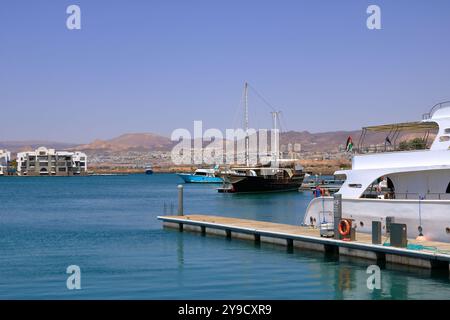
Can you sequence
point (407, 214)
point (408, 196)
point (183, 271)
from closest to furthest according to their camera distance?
point (183, 271) < point (407, 214) < point (408, 196)

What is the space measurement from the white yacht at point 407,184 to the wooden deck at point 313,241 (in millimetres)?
811

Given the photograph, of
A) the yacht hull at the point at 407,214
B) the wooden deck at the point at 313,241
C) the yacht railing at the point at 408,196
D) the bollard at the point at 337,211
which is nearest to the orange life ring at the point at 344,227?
the bollard at the point at 337,211

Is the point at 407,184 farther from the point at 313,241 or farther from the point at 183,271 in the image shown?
the point at 183,271

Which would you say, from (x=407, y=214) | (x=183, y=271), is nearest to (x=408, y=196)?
(x=407, y=214)

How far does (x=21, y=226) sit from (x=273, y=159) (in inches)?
3364

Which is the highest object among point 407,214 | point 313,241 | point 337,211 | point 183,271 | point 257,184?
point 337,211

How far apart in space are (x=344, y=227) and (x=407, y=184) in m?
3.61

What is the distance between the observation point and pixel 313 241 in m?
28.5

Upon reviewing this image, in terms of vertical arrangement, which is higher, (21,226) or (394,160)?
(394,160)
